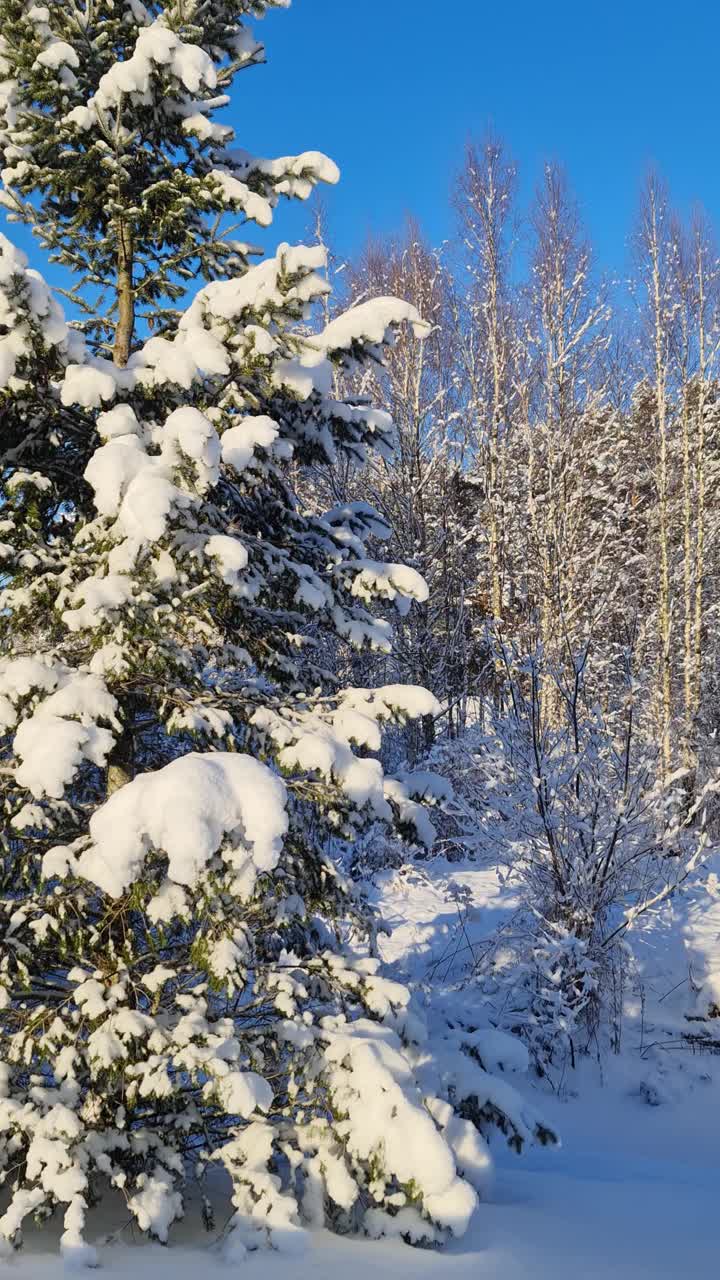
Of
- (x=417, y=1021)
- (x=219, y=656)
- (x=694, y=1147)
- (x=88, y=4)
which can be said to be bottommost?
(x=694, y=1147)

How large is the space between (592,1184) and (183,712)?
3.66 meters

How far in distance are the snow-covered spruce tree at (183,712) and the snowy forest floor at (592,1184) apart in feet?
0.62

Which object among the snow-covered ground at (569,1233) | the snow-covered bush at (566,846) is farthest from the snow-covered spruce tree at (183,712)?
the snow-covered bush at (566,846)

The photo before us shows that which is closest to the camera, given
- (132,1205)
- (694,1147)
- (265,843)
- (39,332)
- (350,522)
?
(265,843)

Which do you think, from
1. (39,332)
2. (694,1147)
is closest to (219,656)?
(39,332)

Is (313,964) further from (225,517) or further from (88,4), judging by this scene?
(88,4)

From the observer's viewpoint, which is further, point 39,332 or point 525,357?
point 525,357

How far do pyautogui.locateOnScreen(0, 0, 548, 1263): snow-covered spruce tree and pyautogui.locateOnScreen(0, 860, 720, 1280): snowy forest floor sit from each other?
0.62ft

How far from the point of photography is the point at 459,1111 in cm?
442

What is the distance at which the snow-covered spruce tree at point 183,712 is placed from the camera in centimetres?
329

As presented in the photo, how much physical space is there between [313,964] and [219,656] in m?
1.75

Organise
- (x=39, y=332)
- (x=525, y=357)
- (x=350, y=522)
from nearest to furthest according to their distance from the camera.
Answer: (x=39, y=332)
(x=350, y=522)
(x=525, y=357)

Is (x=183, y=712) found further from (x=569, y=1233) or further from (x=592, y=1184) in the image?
(x=592, y=1184)

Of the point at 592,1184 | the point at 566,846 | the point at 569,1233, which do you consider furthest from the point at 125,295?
the point at 592,1184
